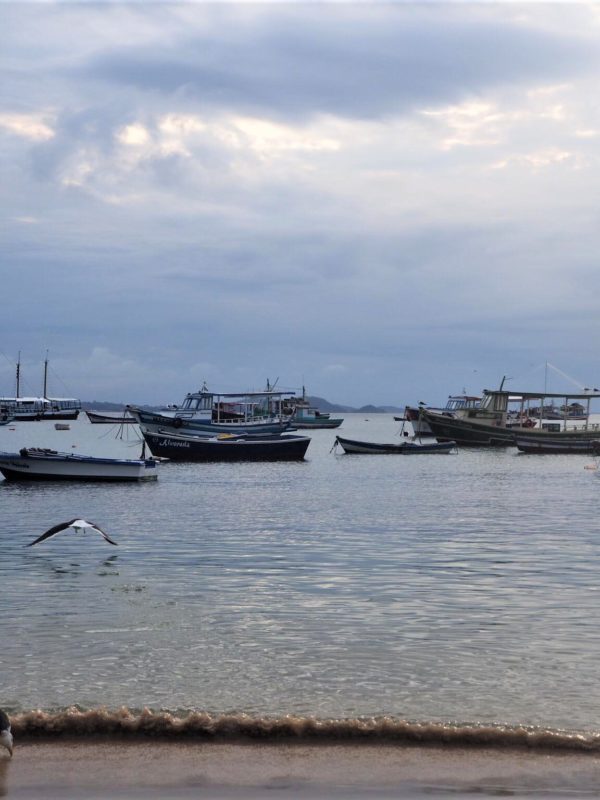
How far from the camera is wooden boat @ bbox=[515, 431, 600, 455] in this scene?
3209 inches

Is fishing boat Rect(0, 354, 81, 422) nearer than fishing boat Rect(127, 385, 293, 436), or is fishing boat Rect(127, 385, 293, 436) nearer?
fishing boat Rect(127, 385, 293, 436)

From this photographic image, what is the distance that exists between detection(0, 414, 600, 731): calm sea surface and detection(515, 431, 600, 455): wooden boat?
1858 inches

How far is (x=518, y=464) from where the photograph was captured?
6844 centimetres

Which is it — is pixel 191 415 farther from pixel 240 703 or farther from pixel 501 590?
pixel 240 703

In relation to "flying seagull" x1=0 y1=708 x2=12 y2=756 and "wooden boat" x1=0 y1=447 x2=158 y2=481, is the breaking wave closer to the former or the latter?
"flying seagull" x1=0 y1=708 x2=12 y2=756

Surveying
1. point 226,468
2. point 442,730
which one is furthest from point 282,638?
point 226,468

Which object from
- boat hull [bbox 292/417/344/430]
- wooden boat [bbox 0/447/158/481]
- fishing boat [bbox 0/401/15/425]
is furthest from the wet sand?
fishing boat [bbox 0/401/15/425]

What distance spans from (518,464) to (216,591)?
53526 millimetres

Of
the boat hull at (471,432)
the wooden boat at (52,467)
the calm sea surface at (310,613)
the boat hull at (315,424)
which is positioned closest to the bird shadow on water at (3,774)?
the calm sea surface at (310,613)

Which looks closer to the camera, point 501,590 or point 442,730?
point 442,730

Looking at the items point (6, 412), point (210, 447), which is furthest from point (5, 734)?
point (6, 412)

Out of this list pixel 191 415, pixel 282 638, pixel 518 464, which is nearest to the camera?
pixel 282 638

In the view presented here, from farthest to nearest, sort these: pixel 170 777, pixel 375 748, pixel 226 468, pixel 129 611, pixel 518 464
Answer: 1. pixel 518 464
2. pixel 226 468
3. pixel 129 611
4. pixel 375 748
5. pixel 170 777

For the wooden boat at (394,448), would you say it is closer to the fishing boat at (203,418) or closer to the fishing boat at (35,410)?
the fishing boat at (203,418)
